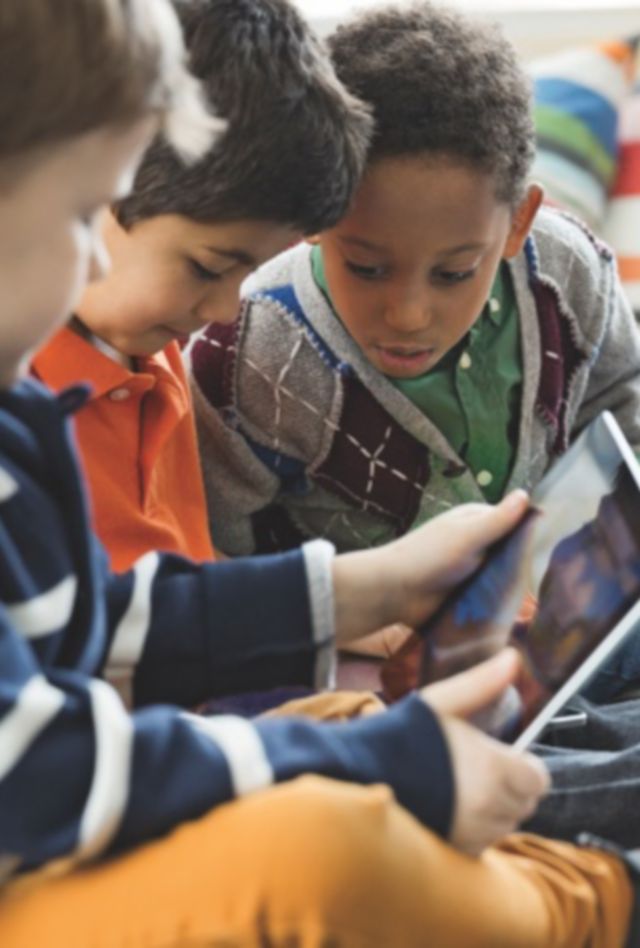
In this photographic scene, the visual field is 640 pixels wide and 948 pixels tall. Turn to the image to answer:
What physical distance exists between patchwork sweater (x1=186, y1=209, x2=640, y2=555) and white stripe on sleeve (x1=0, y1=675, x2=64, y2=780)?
0.48 meters

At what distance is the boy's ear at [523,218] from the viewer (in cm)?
101

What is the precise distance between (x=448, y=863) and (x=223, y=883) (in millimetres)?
111

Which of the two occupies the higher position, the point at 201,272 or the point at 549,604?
the point at 201,272

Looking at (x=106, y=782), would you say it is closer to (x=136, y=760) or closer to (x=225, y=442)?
(x=136, y=760)

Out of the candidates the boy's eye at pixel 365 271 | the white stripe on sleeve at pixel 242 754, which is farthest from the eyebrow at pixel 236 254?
the white stripe on sleeve at pixel 242 754

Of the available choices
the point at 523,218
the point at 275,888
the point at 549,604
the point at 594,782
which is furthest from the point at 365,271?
the point at 275,888

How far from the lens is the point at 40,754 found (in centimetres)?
60

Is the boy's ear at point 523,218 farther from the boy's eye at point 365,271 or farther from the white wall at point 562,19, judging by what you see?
the white wall at point 562,19

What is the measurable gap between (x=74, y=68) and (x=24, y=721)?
0.92 ft

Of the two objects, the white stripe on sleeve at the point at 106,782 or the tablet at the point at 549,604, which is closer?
the white stripe on sleeve at the point at 106,782

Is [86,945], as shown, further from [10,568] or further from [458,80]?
[458,80]

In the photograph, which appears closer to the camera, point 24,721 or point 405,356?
point 24,721

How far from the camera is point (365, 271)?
975 mm

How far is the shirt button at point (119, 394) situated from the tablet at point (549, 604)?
26 cm
